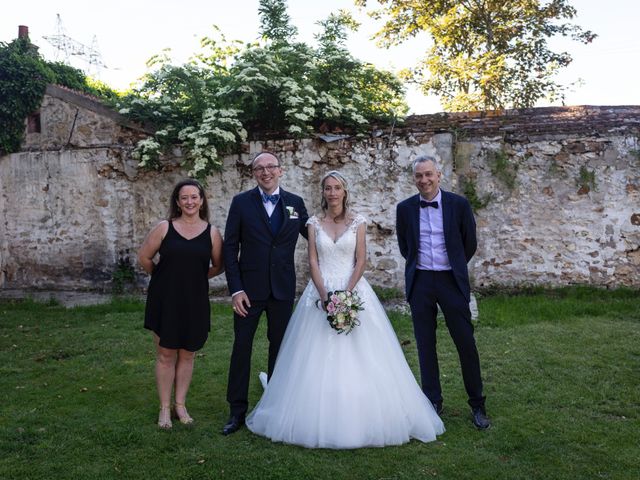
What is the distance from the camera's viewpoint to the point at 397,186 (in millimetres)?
9672

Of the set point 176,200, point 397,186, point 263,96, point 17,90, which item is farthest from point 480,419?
point 17,90

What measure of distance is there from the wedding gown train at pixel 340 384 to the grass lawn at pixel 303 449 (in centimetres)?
11

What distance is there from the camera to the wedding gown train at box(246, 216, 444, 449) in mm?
3816

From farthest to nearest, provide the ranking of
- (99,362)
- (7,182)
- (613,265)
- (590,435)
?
(7,182)
(613,265)
(99,362)
(590,435)

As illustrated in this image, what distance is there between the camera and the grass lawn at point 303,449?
351cm

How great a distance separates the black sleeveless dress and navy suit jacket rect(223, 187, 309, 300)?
205 mm

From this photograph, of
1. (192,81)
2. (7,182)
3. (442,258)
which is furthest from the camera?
(7,182)

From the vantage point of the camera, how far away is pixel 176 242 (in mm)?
4168

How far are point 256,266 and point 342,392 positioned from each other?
110 cm

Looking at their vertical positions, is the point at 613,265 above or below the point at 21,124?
below

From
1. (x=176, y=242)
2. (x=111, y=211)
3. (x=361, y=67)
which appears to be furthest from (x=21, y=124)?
(x=176, y=242)

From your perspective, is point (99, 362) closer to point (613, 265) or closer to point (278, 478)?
point (278, 478)

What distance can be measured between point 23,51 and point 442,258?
34.1 ft

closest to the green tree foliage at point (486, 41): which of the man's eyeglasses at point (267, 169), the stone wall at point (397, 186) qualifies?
the stone wall at point (397, 186)
